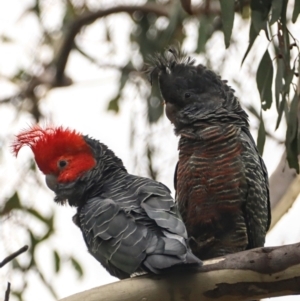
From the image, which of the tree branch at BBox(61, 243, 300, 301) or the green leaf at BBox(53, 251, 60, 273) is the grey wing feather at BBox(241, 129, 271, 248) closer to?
the tree branch at BBox(61, 243, 300, 301)

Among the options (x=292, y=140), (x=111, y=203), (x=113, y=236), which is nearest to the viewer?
(x=113, y=236)

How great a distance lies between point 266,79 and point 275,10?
11.6 inches

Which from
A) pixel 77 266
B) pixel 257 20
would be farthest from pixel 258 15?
pixel 77 266

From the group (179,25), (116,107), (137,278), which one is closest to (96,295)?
(137,278)

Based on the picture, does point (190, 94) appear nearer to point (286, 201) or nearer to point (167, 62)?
point (167, 62)

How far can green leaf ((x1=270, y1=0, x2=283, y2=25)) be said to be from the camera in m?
2.50

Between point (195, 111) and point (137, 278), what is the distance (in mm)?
926

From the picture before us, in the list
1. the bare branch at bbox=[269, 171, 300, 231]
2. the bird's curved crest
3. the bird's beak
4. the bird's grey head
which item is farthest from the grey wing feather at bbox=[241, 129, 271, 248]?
the bird's beak

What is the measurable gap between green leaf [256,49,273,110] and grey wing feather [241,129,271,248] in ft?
0.53

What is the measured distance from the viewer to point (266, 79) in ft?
8.86

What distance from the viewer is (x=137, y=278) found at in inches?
79.3

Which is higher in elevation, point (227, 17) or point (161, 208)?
point (227, 17)

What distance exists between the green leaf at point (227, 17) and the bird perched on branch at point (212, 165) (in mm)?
390

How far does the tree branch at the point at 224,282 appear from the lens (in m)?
1.90
